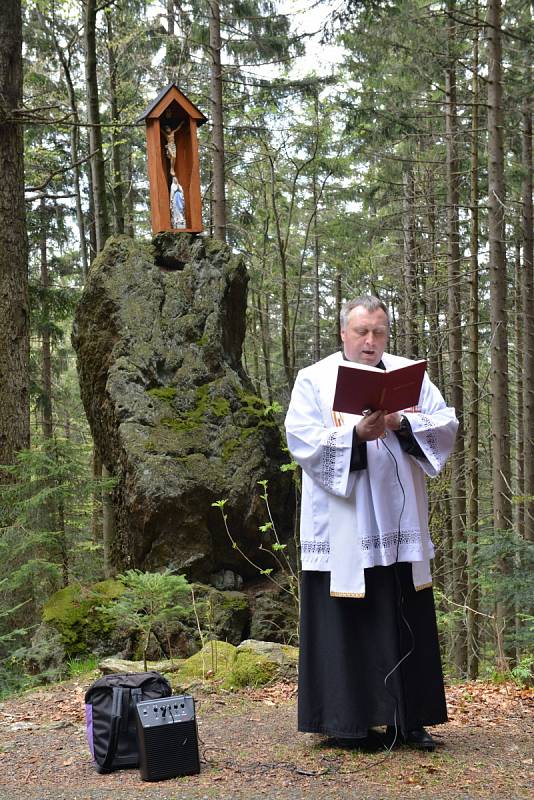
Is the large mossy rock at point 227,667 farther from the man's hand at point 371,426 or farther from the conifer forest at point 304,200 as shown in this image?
the man's hand at point 371,426

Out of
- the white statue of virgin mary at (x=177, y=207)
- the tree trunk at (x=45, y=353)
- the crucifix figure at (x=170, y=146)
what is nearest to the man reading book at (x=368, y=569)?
the white statue of virgin mary at (x=177, y=207)

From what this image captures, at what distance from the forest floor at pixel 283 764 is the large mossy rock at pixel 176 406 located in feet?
8.84

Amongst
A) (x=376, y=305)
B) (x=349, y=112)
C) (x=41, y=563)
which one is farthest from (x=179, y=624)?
(x=349, y=112)

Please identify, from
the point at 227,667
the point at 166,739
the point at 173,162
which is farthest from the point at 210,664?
the point at 173,162

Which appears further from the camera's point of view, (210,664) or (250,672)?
(210,664)

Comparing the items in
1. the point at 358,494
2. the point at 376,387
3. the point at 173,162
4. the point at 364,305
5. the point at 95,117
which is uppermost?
the point at 95,117

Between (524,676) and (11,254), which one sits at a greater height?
(11,254)

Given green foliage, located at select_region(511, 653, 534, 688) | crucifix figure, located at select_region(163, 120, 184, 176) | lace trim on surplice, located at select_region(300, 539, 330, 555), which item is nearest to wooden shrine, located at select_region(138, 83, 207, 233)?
crucifix figure, located at select_region(163, 120, 184, 176)

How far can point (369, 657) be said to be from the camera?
157 inches

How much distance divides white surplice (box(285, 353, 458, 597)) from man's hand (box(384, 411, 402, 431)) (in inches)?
3.8

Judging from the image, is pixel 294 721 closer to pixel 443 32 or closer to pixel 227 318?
pixel 227 318

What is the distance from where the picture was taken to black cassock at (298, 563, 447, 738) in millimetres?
3943

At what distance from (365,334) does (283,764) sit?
2151mm

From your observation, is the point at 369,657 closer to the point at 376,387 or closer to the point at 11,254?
the point at 376,387
